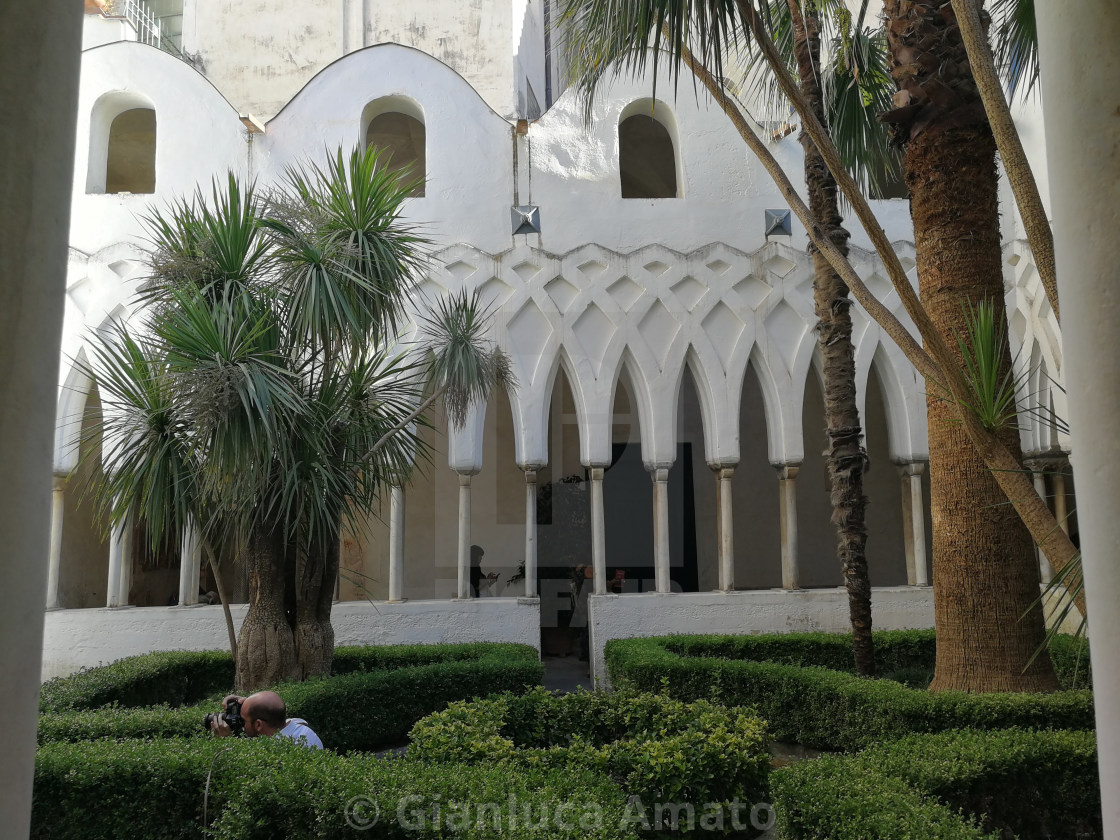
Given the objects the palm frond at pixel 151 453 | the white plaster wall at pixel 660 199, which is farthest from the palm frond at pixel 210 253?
the white plaster wall at pixel 660 199

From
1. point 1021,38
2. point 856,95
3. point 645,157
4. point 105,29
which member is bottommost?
point 1021,38

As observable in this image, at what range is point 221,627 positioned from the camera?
11211mm

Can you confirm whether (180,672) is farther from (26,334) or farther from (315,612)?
(26,334)

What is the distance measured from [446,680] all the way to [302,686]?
1557 millimetres

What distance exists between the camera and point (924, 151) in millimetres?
6648

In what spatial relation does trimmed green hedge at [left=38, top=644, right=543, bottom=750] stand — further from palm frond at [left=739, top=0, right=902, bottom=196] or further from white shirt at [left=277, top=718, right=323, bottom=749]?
palm frond at [left=739, top=0, right=902, bottom=196]

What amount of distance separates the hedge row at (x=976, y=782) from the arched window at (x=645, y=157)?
11.1 meters

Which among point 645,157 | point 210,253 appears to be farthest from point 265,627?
point 645,157

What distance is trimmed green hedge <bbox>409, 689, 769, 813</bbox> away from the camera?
485 centimetres

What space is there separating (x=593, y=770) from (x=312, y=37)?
657 inches

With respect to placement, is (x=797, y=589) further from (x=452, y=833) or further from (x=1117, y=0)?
(x=1117, y=0)

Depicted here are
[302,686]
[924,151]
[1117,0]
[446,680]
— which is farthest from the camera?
[446,680]

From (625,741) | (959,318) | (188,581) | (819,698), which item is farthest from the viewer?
(188,581)

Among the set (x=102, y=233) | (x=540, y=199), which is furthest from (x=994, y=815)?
(x=102, y=233)
